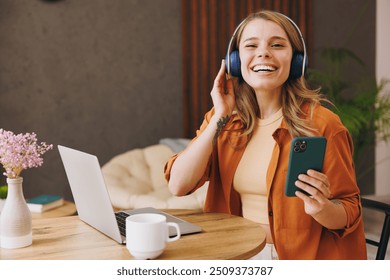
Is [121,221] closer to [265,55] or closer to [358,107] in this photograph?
[265,55]

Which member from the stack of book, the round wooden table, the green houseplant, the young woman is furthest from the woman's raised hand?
the green houseplant

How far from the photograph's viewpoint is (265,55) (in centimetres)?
135

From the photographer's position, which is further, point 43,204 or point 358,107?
point 358,107

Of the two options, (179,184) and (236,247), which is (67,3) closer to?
(179,184)

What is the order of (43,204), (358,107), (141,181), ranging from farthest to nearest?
1. (358,107)
2. (141,181)
3. (43,204)

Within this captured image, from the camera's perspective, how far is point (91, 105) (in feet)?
10.7

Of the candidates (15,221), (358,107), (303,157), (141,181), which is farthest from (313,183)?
(358,107)

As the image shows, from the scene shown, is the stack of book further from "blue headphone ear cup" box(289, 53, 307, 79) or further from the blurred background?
"blue headphone ear cup" box(289, 53, 307, 79)

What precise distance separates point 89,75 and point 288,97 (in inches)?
80.7

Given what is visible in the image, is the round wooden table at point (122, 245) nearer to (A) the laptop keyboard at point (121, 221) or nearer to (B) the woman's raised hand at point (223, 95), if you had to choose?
(A) the laptop keyboard at point (121, 221)

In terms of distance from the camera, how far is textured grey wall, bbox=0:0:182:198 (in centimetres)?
306

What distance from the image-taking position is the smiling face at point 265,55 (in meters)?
1.35

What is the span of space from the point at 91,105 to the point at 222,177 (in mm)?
1987
